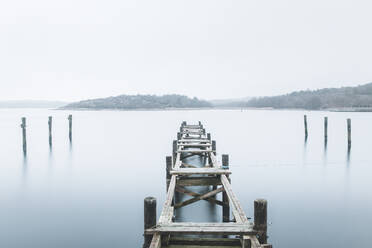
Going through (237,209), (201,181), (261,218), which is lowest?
(201,181)

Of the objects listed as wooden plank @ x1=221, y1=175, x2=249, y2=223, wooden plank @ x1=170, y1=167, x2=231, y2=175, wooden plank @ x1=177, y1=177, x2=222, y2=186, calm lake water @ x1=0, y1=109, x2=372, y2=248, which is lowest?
calm lake water @ x1=0, y1=109, x2=372, y2=248

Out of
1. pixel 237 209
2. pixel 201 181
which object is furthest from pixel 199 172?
pixel 237 209

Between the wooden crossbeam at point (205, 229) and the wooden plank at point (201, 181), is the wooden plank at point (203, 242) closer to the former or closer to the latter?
the wooden crossbeam at point (205, 229)

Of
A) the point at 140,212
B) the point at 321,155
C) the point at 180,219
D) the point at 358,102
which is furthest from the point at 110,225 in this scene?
the point at 358,102

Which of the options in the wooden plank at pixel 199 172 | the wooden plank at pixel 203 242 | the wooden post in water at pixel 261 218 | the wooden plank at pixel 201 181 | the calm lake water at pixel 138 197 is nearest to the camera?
the wooden post in water at pixel 261 218

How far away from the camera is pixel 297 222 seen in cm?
1061

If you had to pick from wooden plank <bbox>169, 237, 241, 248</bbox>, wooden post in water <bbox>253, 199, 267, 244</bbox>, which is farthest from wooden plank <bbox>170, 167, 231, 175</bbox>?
wooden post in water <bbox>253, 199, 267, 244</bbox>

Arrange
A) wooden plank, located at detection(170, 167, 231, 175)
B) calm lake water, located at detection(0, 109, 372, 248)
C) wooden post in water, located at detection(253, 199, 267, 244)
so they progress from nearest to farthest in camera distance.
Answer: wooden post in water, located at detection(253, 199, 267, 244) < calm lake water, located at detection(0, 109, 372, 248) < wooden plank, located at detection(170, 167, 231, 175)

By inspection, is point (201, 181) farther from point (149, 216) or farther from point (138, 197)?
point (149, 216)

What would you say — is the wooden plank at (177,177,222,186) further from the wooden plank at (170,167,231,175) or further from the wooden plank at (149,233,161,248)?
the wooden plank at (149,233,161,248)

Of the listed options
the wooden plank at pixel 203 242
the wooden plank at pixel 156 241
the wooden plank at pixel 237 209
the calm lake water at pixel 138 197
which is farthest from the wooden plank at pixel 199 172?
the wooden plank at pixel 156 241

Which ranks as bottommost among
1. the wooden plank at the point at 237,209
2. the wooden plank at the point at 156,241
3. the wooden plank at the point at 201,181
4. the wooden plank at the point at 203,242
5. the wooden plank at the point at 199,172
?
the wooden plank at the point at 203,242

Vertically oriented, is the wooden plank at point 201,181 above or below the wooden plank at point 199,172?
below

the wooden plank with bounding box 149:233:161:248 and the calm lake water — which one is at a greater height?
the wooden plank with bounding box 149:233:161:248
